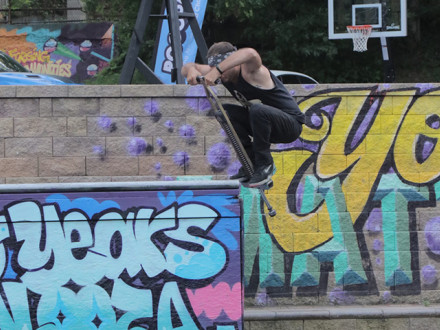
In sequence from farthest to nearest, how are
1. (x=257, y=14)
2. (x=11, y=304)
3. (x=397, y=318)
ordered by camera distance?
(x=257, y=14) < (x=397, y=318) < (x=11, y=304)

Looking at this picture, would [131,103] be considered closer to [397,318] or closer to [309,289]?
[309,289]

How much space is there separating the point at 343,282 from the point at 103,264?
371cm

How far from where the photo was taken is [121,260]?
511 cm

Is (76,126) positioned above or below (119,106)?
below

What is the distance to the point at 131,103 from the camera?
7883mm

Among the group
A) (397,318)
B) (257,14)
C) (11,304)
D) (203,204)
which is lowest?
(397,318)

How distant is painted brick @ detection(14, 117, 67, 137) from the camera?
784cm

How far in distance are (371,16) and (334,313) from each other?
8.28 meters

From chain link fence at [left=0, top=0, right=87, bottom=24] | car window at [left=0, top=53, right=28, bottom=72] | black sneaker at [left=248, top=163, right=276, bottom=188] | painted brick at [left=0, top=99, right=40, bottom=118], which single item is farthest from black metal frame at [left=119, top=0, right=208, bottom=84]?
chain link fence at [left=0, top=0, right=87, bottom=24]

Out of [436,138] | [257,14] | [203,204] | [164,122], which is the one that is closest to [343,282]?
[436,138]

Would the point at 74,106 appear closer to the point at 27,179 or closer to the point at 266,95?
the point at 27,179

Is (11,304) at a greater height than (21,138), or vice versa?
(21,138)

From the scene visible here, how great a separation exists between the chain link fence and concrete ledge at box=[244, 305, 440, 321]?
18.0m

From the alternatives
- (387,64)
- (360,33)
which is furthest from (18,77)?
(360,33)
